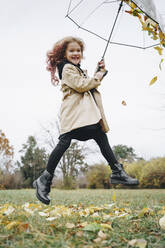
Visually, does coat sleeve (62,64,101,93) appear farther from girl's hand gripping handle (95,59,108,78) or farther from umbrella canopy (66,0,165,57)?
umbrella canopy (66,0,165,57)

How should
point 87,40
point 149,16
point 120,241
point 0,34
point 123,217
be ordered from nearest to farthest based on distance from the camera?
1. point 120,241
2. point 149,16
3. point 123,217
4. point 87,40
5. point 0,34

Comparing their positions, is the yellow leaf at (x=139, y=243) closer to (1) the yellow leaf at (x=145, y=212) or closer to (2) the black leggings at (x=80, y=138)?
(1) the yellow leaf at (x=145, y=212)

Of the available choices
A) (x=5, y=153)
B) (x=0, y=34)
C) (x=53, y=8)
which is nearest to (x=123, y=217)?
(x=53, y=8)

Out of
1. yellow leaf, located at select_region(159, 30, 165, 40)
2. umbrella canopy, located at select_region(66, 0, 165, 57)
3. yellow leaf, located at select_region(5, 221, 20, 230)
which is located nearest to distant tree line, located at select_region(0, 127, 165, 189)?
umbrella canopy, located at select_region(66, 0, 165, 57)

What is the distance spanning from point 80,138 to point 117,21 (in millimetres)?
1609

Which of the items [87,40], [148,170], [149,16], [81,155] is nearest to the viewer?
[149,16]

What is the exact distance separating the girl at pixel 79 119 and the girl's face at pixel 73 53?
4.4 inches

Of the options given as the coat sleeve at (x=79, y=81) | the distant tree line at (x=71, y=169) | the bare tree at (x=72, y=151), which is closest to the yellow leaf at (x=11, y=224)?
the coat sleeve at (x=79, y=81)

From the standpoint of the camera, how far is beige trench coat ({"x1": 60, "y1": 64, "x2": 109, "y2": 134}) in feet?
7.39

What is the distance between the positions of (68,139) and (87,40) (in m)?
1.37

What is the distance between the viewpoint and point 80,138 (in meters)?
2.40

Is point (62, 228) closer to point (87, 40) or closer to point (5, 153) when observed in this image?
point (87, 40)

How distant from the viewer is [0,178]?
17.5 meters

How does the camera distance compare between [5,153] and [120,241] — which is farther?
[5,153]
